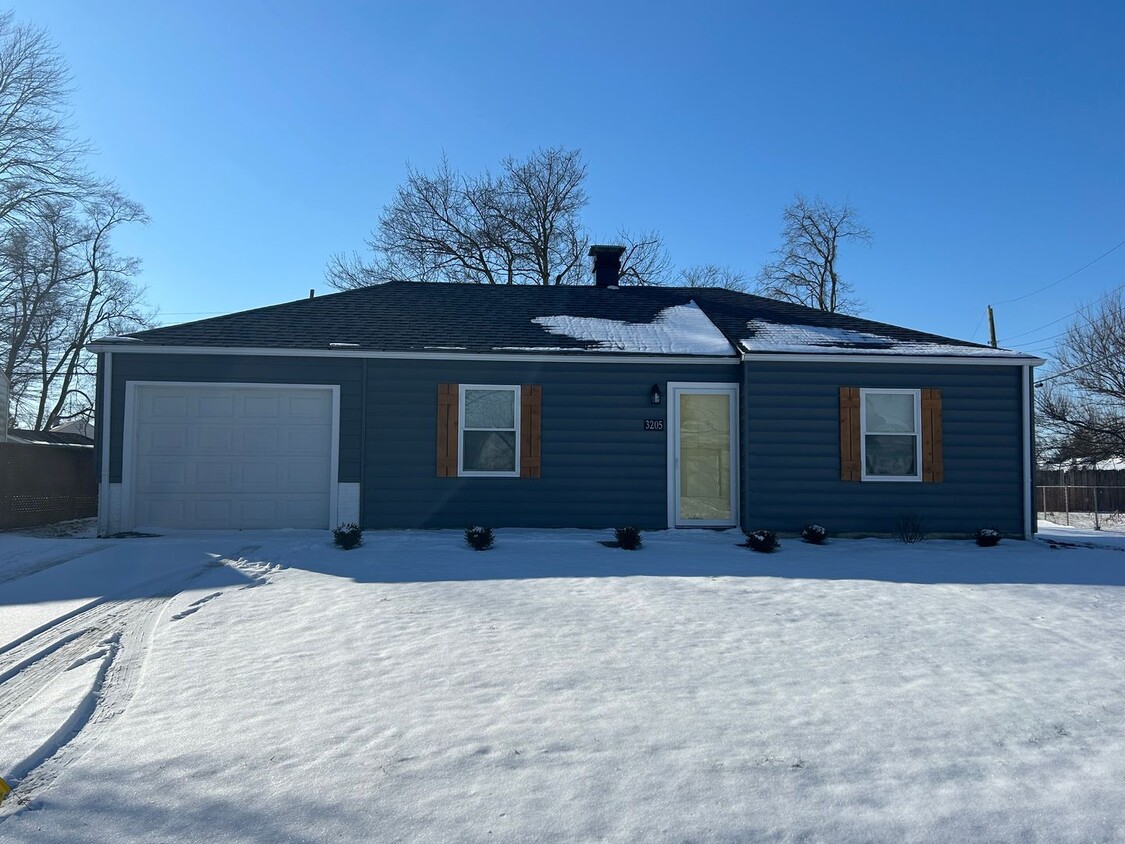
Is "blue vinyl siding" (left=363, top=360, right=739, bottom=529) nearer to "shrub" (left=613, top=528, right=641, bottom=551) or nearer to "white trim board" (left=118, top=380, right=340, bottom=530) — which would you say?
"white trim board" (left=118, top=380, right=340, bottom=530)

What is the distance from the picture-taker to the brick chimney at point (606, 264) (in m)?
15.3

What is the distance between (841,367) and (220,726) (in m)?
9.41

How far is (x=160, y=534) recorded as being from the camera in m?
10.3

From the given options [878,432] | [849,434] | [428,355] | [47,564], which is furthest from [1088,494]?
[47,564]

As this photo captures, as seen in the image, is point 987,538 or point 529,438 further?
point 529,438

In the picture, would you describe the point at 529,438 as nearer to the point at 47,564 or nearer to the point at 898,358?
the point at 898,358

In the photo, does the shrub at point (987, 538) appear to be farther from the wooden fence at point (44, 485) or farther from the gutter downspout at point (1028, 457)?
the wooden fence at point (44, 485)

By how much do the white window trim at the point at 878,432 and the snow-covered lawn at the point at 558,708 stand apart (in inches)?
141

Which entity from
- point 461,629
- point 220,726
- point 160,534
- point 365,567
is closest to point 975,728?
point 461,629

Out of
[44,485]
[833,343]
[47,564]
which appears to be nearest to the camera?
[47,564]

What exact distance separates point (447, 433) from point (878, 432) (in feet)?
19.6

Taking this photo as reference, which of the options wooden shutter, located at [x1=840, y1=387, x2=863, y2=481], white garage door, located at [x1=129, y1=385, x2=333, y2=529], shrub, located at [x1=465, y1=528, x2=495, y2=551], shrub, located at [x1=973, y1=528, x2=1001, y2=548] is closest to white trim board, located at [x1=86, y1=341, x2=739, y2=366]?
white garage door, located at [x1=129, y1=385, x2=333, y2=529]

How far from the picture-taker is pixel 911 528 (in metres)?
10.8

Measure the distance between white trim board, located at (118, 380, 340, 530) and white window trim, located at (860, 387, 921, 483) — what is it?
282 inches
